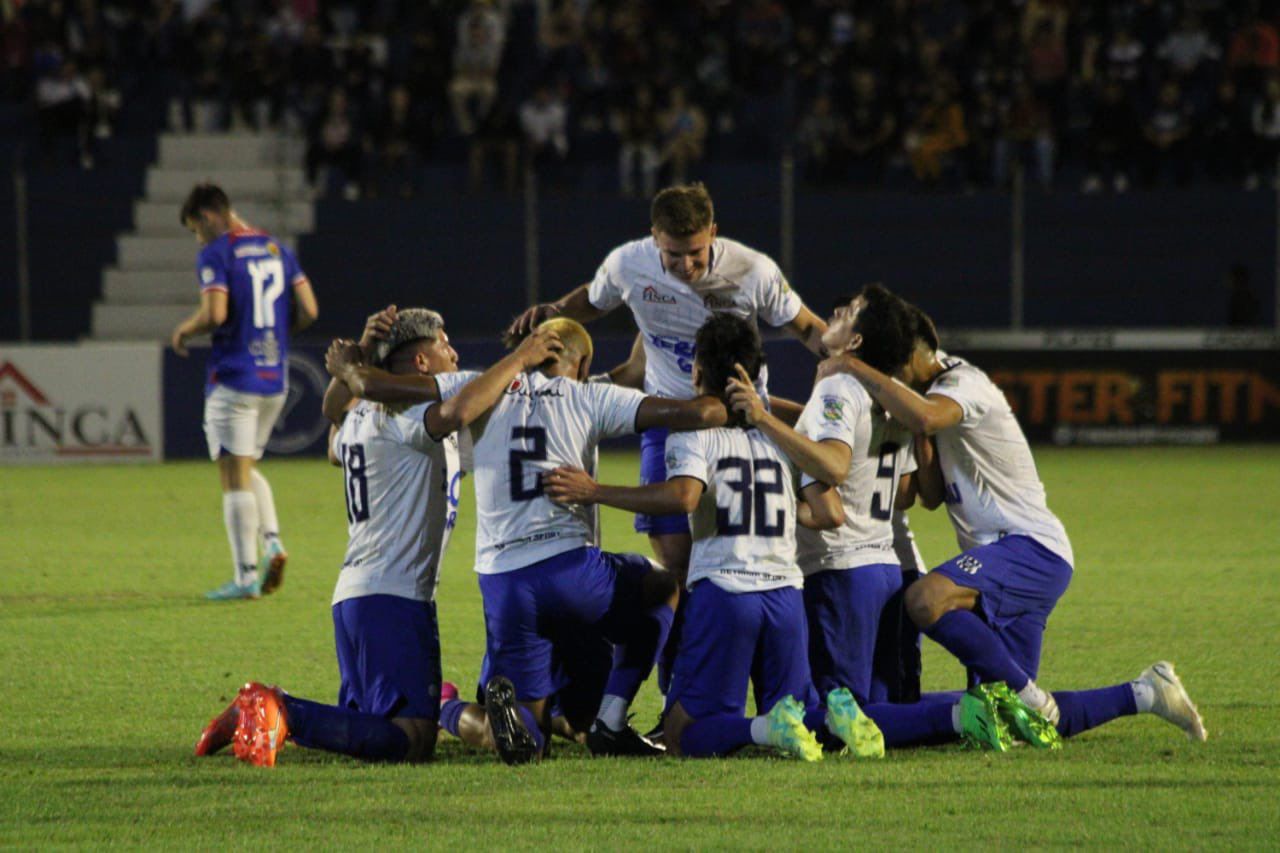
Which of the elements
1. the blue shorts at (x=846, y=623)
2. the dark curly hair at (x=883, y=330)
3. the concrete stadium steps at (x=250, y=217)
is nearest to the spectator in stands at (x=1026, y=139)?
the concrete stadium steps at (x=250, y=217)

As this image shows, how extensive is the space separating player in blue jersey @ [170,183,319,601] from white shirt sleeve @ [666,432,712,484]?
4498 millimetres

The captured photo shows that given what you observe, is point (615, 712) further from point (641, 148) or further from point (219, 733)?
point (641, 148)

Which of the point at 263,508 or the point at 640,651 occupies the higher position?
the point at 640,651

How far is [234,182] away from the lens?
74.9ft

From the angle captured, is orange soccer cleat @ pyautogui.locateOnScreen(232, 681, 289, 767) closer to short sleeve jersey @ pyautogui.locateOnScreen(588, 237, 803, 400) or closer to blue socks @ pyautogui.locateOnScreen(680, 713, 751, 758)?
blue socks @ pyautogui.locateOnScreen(680, 713, 751, 758)

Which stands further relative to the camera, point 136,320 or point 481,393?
point 136,320

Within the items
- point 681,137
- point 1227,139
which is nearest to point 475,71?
point 681,137

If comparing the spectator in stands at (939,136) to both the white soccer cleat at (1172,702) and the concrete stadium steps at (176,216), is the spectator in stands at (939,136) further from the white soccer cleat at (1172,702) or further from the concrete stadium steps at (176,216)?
the white soccer cleat at (1172,702)

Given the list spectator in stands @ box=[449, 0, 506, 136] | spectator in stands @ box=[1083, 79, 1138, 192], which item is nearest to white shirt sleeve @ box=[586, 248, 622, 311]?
spectator in stands @ box=[1083, 79, 1138, 192]

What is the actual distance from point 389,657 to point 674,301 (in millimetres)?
1988

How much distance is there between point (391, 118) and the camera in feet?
72.3

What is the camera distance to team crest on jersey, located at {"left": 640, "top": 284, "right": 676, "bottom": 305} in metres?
7.14

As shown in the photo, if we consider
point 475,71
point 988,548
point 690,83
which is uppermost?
point 475,71

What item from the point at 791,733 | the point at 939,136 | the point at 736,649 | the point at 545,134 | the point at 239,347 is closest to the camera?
the point at 791,733
